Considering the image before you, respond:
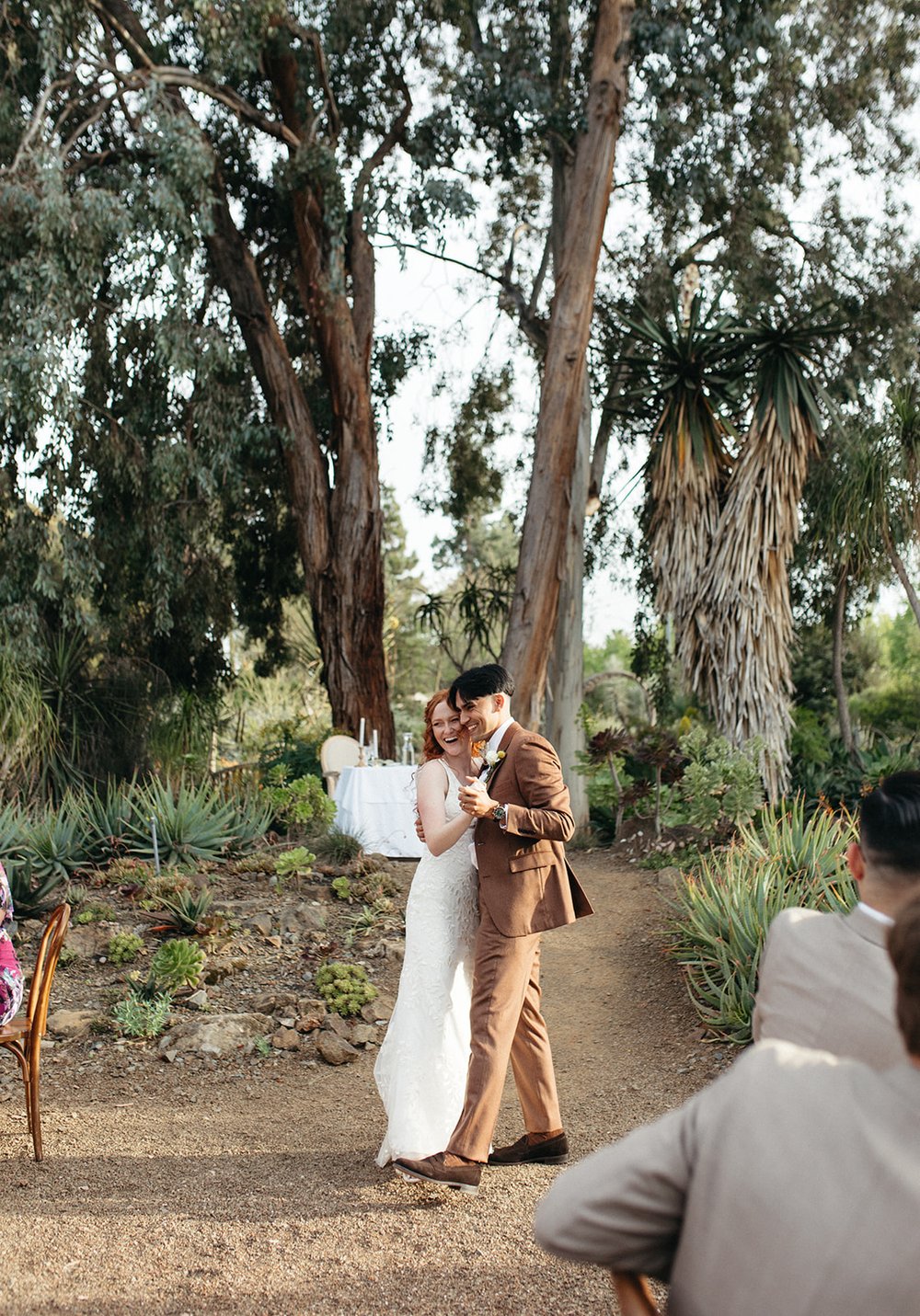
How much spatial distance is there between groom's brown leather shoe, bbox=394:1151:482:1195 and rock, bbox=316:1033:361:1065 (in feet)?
7.99

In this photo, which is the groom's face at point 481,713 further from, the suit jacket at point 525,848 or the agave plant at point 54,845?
the agave plant at point 54,845

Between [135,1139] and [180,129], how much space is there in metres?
9.67

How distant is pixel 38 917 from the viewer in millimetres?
8586

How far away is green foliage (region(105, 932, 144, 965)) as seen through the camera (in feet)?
25.4

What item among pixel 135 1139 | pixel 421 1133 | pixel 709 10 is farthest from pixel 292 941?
pixel 709 10

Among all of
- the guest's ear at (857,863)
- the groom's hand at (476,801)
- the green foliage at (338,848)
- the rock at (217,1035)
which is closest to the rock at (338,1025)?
the rock at (217,1035)

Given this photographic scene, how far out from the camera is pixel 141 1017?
22.7ft

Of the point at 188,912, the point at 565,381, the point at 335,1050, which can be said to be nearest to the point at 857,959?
the point at 335,1050

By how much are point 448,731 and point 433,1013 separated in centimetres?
107

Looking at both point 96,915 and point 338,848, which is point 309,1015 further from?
point 338,848

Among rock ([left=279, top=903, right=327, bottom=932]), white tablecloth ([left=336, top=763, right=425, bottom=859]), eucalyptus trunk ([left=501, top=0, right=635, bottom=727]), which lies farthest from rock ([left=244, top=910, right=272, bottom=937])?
eucalyptus trunk ([left=501, top=0, right=635, bottom=727])

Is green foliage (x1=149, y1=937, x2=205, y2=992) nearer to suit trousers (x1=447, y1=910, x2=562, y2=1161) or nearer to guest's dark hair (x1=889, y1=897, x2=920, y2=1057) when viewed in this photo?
suit trousers (x1=447, y1=910, x2=562, y2=1161)

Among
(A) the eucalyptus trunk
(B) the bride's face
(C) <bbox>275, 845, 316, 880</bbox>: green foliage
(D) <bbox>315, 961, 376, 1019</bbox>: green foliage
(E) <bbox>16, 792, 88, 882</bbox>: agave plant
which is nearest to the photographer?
(B) the bride's face

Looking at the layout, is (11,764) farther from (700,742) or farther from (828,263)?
(828,263)
